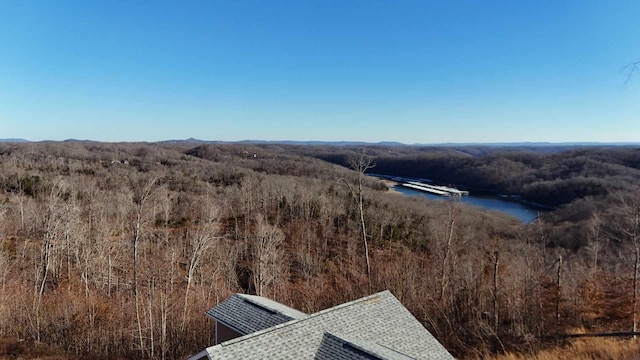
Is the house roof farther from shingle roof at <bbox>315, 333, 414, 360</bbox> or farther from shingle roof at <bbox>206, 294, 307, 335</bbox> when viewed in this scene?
shingle roof at <bbox>206, 294, 307, 335</bbox>

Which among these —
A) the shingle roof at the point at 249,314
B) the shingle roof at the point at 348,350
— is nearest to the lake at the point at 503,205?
the shingle roof at the point at 249,314

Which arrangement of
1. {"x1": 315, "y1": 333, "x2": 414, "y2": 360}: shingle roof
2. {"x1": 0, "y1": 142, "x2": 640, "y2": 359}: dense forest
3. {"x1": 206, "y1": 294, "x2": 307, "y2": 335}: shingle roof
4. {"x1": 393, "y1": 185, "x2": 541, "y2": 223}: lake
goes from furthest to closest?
{"x1": 393, "y1": 185, "x2": 541, "y2": 223}: lake
{"x1": 0, "y1": 142, "x2": 640, "y2": 359}: dense forest
{"x1": 206, "y1": 294, "x2": 307, "y2": 335}: shingle roof
{"x1": 315, "y1": 333, "x2": 414, "y2": 360}: shingle roof

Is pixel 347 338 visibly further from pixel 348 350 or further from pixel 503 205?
pixel 503 205

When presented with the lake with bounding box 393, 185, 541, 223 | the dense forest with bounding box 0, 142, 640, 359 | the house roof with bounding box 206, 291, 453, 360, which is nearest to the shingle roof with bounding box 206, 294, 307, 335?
the house roof with bounding box 206, 291, 453, 360

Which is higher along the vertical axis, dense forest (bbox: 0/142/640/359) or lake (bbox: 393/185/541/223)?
dense forest (bbox: 0/142/640/359)

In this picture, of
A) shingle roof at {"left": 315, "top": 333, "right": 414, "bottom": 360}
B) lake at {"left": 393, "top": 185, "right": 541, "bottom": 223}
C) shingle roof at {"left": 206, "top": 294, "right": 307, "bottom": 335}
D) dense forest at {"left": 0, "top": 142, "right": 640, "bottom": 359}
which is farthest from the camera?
lake at {"left": 393, "top": 185, "right": 541, "bottom": 223}

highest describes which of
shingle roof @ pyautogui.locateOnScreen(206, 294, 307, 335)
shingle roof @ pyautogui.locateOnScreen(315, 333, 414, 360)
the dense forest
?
shingle roof @ pyautogui.locateOnScreen(315, 333, 414, 360)

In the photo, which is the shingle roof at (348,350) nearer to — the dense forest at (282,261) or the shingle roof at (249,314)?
the shingle roof at (249,314)
